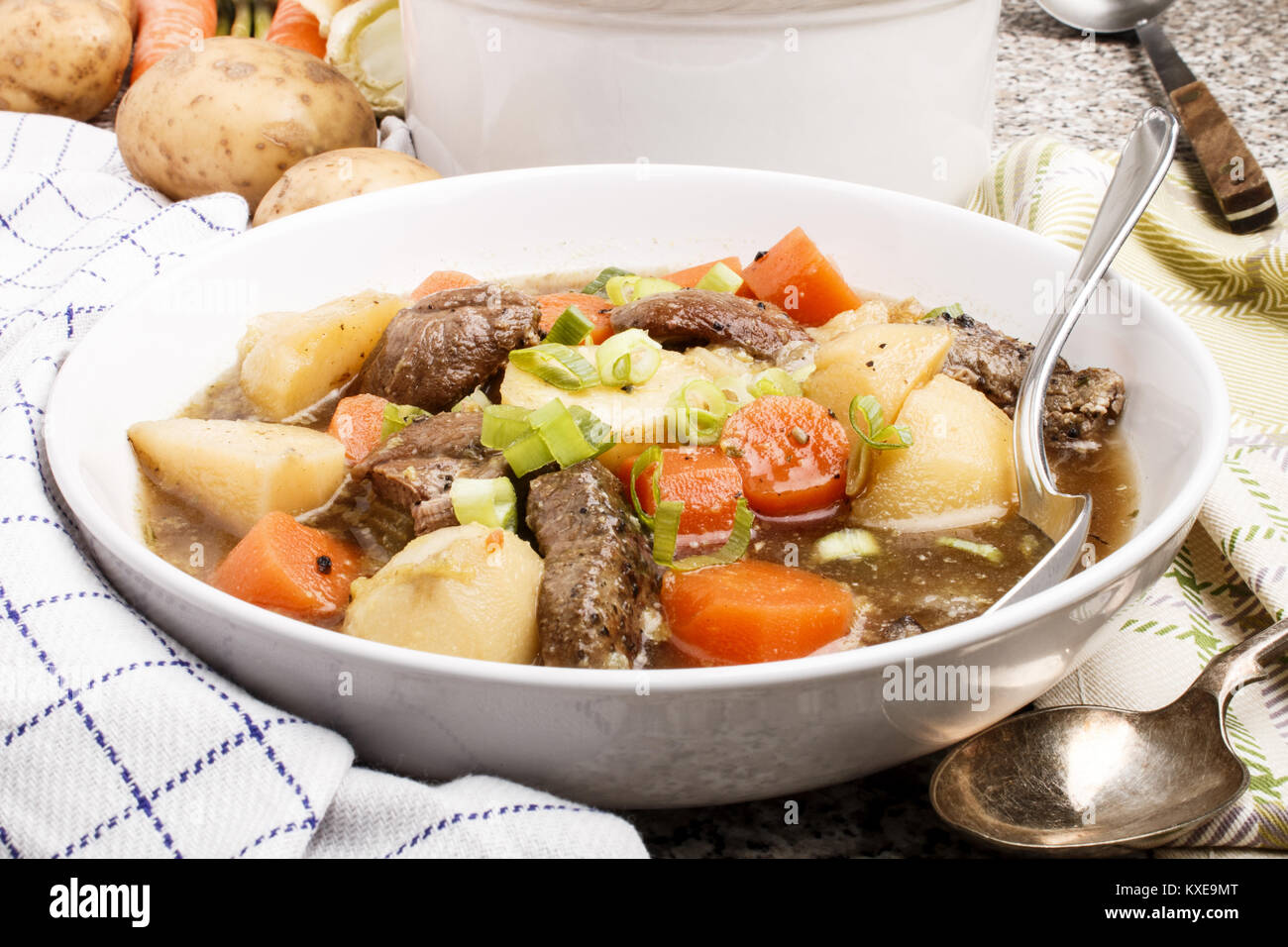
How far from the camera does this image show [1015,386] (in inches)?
79.5

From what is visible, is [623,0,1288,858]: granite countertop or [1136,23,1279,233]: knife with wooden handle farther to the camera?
[1136,23,1279,233]: knife with wooden handle

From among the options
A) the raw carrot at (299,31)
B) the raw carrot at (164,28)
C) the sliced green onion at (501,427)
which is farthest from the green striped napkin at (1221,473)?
the raw carrot at (164,28)

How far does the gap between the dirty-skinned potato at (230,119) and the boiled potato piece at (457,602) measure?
1.71 m

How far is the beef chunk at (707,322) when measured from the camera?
2.13m

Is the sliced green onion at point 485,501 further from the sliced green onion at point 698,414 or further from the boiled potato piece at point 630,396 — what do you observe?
the sliced green onion at point 698,414

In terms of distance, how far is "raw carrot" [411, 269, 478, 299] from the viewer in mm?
2391

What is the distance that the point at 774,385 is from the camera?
6.42 feet

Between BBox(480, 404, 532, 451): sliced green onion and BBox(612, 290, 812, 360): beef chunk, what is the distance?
427 mm

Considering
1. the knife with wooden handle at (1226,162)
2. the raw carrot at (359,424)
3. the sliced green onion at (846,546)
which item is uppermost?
the knife with wooden handle at (1226,162)

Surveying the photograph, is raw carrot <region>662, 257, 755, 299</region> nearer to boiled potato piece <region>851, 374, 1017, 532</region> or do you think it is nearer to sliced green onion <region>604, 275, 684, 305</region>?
sliced green onion <region>604, 275, 684, 305</region>

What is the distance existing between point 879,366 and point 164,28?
2.93 meters

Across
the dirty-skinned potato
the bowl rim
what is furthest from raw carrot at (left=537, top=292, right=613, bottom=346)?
the dirty-skinned potato
